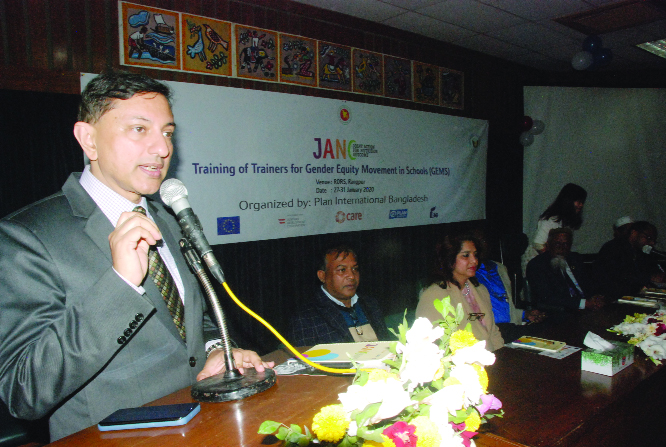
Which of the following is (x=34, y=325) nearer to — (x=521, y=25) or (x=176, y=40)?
(x=176, y=40)

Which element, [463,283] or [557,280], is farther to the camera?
Answer: [557,280]

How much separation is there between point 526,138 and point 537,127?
0.71 feet

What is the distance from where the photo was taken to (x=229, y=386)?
106cm

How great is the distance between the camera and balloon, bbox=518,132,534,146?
5.94 metres

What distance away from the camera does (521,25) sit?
15.0 ft

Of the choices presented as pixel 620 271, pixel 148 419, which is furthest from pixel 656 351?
pixel 620 271

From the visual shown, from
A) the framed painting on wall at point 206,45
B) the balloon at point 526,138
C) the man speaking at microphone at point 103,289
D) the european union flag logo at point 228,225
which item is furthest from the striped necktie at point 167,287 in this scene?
the balloon at point 526,138

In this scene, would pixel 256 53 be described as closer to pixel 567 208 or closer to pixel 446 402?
pixel 446 402

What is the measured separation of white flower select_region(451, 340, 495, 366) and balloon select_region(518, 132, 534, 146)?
19.2ft

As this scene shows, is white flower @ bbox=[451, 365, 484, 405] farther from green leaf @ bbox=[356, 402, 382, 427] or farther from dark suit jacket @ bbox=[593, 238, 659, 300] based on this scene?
dark suit jacket @ bbox=[593, 238, 659, 300]

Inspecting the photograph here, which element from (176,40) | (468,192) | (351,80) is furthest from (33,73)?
(468,192)

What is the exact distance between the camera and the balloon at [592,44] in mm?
4762

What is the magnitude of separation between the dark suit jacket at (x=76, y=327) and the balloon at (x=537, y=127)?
19.2 feet

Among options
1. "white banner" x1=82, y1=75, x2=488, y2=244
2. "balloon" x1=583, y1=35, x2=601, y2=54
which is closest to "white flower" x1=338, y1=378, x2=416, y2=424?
"white banner" x1=82, y1=75, x2=488, y2=244
